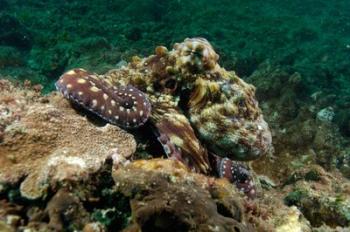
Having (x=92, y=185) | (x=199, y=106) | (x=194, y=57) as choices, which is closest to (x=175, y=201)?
(x=92, y=185)

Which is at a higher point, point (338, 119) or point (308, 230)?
point (308, 230)

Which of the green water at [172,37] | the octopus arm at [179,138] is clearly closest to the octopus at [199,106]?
the octopus arm at [179,138]

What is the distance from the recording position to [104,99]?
3783mm

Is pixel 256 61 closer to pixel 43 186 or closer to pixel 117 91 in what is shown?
pixel 117 91

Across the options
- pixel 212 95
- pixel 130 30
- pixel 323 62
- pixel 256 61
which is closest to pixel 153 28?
pixel 130 30

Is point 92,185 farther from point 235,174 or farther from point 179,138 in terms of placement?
point 235,174

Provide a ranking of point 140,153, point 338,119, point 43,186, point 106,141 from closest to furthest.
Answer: point 43,186 → point 106,141 → point 140,153 → point 338,119

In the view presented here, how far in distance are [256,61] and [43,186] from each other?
13406 millimetres

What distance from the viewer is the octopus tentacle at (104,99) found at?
147 inches

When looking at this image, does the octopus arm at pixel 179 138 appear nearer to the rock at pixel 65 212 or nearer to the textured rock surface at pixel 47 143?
the textured rock surface at pixel 47 143

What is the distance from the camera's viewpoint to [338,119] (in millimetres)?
10984

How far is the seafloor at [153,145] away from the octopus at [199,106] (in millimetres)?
442

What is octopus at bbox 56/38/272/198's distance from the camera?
4324 mm

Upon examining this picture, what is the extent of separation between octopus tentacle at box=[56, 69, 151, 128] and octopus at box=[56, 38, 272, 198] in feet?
0.31
